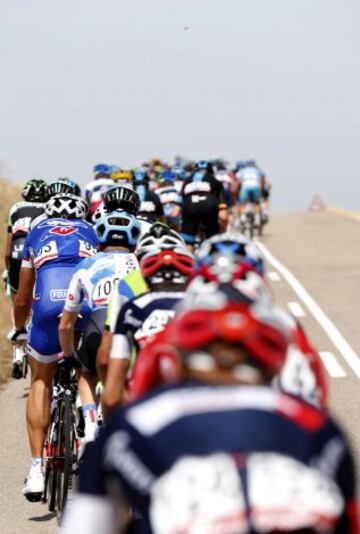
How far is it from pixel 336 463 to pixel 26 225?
11014 mm

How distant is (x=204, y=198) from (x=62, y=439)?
37.2 ft

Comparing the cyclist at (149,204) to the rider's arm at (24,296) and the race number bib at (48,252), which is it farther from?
the race number bib at (48,252)

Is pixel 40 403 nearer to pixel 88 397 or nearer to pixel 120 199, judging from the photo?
pixel 88 397

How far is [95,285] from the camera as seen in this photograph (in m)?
7.90

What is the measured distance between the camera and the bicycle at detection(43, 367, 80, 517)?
342 inches

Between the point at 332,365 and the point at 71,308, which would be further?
the point at 332,365

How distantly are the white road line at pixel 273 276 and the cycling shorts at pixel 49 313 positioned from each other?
1587 cm

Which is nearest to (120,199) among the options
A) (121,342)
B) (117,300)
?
(117,300)

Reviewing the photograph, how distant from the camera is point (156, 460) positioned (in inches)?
117

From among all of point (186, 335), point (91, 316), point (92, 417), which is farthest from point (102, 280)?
point (186, 335)

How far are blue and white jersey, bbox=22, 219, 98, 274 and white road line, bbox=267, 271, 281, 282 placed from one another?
15.7 m

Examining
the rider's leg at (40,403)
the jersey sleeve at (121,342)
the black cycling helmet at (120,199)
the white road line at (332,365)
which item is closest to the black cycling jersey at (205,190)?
the white road line at (332,365)

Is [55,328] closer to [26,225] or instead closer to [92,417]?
[92,417]

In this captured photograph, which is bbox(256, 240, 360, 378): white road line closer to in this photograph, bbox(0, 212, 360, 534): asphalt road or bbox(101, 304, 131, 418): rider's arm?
bbox(0, 212, 360, 534): asphalt road
